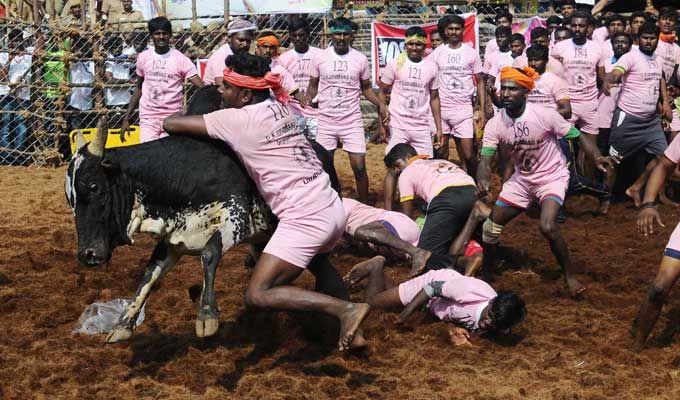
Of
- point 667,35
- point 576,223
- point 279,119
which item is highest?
point 279,119

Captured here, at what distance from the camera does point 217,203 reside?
5613 mm

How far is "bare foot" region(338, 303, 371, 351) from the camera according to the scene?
5.25 meters

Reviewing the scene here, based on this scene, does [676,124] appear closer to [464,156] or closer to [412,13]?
[464,156]

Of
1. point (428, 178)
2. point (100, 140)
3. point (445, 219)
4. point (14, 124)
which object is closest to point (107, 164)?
point (100, 140)

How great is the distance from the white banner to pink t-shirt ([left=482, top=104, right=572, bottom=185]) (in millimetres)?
7525

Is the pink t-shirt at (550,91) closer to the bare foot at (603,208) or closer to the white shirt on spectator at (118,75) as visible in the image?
the bare foot at (603,208)

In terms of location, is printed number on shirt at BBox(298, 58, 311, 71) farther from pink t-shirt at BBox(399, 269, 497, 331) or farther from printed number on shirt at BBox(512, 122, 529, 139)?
pink t-shirt at BBox(399, 269, 497, 331)

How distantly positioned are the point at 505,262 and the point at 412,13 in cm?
930

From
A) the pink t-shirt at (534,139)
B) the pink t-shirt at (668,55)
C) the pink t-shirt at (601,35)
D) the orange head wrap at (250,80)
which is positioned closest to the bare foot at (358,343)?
the orange head wrap at (250,80)

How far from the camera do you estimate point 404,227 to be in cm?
804

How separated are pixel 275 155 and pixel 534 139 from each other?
3208 mm

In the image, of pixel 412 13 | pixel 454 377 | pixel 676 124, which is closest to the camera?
pixel 454 377

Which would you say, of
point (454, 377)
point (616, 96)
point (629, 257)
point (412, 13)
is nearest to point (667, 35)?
point (616, 96)

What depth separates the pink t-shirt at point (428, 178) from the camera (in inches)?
327
